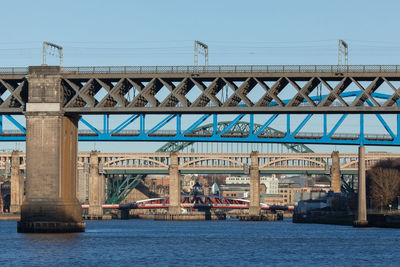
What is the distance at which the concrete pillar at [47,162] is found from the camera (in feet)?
294

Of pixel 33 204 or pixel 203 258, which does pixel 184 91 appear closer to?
pixel 33 204

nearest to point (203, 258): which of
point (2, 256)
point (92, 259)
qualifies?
point (92, 259)

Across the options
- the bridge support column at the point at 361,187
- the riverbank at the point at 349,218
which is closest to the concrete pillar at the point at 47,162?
the bridge support column at the point at 361,187

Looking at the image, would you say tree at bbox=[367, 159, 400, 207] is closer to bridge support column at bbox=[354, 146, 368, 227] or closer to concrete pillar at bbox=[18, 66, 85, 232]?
bridge support column at bbox=[354, 146, 368, 227]

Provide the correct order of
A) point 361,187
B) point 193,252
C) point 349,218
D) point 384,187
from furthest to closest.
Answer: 1. point 384,187
2. point 349,218
3. point 361,187
4. point 193,252

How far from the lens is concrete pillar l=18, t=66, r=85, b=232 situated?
294 ft

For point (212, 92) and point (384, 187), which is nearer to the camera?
point (212, 92)

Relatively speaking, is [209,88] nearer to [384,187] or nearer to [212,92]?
[212,92]

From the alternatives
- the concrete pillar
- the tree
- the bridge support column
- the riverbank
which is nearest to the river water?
the concrete pillar

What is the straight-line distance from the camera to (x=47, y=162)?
296 feet

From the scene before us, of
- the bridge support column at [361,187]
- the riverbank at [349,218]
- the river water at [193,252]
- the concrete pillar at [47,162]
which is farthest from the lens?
the riverbank at [349,218]

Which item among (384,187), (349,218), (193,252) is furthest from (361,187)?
(193,252)

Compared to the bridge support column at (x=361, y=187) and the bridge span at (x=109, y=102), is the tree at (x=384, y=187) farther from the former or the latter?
the bridge span at (x=109, y=102)

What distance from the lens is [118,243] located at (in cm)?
9175
